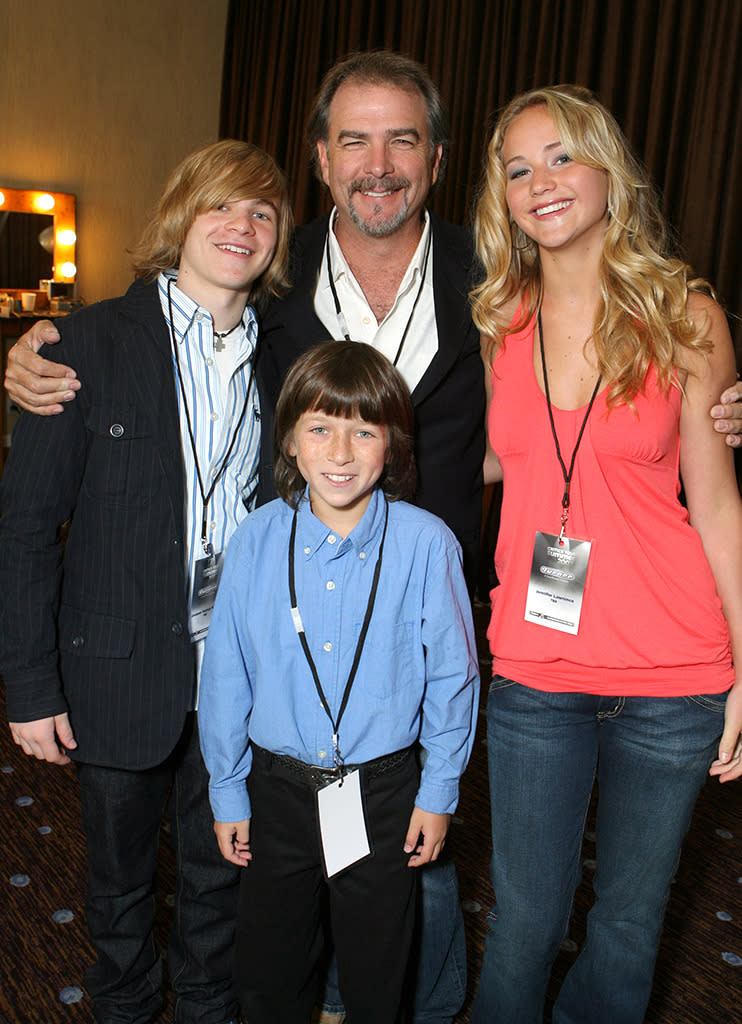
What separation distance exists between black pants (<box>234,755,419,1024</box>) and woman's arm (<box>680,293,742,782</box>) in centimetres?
50

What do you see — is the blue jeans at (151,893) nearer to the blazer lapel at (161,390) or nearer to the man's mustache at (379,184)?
the blazer lapel at (161,390)

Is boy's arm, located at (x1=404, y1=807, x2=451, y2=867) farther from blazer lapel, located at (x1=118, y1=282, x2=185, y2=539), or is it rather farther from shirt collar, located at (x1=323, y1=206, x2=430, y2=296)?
shirt collar, located at (x1=323, y1=206, x2=430, y2=296)

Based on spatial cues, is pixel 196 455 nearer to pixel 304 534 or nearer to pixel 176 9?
pixel 304 534

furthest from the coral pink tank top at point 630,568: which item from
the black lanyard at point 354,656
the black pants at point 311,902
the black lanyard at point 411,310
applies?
the black lanyard at point 411,310

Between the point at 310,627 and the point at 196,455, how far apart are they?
0.35 metres

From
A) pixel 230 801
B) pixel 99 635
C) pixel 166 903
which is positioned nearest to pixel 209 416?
pixel 99 635

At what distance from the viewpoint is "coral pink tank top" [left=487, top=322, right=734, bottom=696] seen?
1.32 metres

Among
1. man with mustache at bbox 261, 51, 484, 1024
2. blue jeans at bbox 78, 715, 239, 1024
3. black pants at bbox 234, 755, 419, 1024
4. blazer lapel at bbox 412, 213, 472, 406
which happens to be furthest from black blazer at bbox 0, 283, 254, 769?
blazer lapel at bbox 412, 213, 472, 406

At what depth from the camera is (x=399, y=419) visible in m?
1.49

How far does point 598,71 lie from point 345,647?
3.56m

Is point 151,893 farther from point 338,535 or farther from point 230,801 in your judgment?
point 338,535

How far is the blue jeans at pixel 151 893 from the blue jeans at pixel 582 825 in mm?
524

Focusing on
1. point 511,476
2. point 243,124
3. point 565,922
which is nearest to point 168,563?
point 511,476

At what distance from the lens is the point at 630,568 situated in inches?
52.1
